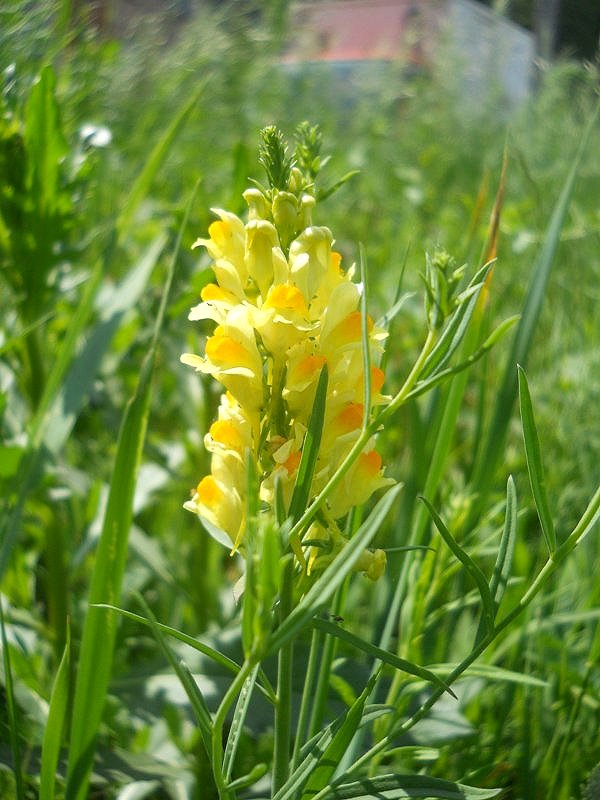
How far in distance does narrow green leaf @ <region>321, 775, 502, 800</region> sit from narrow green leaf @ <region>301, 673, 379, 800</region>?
0.01 metres

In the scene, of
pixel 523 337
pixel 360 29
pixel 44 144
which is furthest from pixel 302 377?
pixel 360 29

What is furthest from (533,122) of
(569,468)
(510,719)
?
(510,719)

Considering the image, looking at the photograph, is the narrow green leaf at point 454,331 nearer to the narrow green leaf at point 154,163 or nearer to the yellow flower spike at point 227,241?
the yellow flower spike at point 227,241

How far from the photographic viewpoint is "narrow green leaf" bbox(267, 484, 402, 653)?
0.36 m

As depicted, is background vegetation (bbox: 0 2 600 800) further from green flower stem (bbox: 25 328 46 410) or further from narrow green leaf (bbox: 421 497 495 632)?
narrow green leaf (bbox: 421 497 495 632)

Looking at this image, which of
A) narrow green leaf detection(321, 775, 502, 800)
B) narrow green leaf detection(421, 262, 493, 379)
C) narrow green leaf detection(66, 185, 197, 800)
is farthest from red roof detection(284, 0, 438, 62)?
narrow green leaf detection(321, 775, 502, 800)

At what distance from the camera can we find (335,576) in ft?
1.21

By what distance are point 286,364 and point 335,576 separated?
16 centimetres

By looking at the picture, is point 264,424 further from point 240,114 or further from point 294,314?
point 240,114

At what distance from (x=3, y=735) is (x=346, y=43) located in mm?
5348

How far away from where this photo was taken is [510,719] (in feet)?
2.84

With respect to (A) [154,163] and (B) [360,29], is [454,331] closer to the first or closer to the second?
(A) [154,163]

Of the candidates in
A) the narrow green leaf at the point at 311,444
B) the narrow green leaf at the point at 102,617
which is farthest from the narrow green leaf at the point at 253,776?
the narrow green leaf at the point at 102,617

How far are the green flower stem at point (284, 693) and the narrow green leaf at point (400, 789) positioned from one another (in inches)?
1.4
